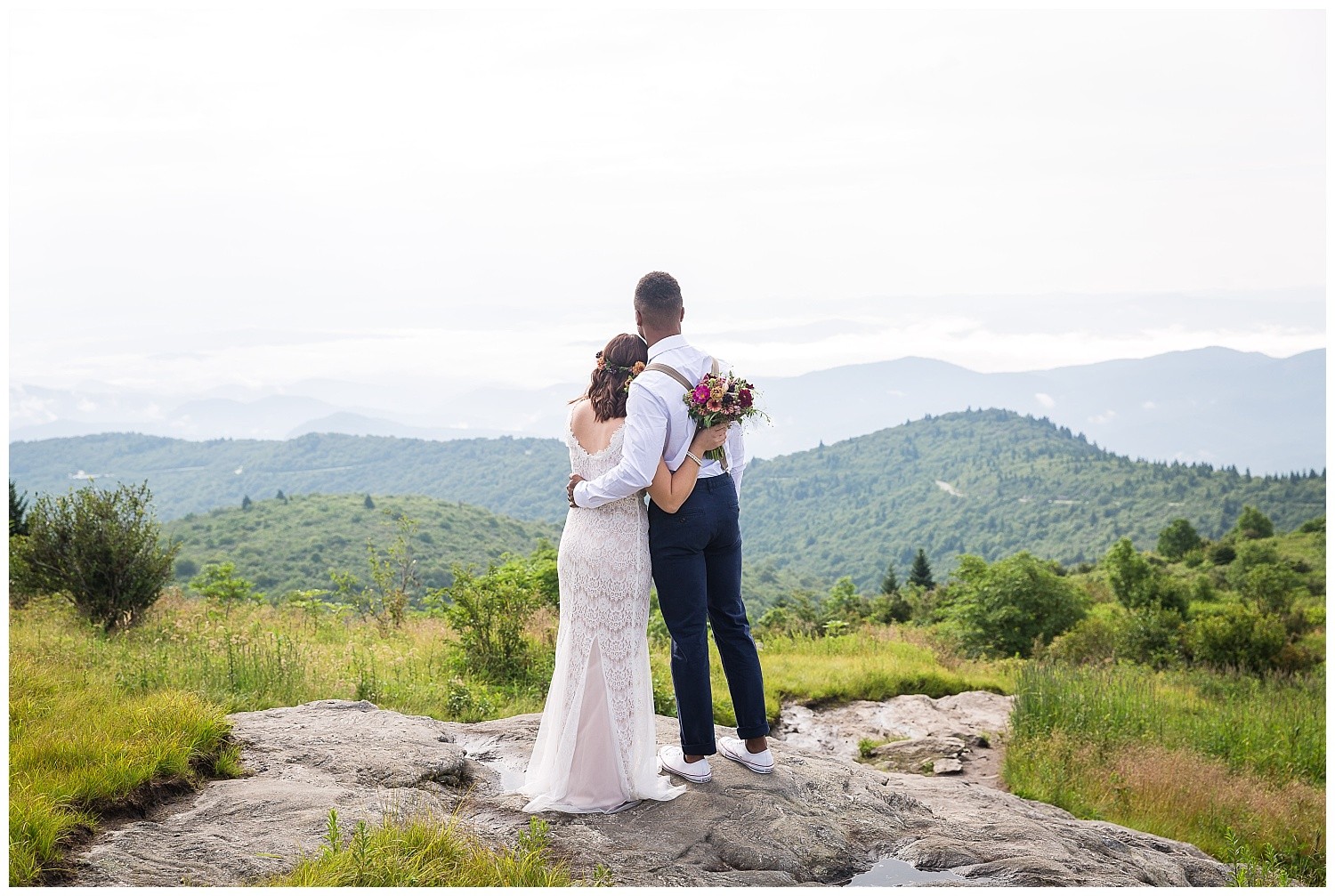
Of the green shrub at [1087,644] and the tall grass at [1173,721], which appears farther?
the green shrub at [1087,644]

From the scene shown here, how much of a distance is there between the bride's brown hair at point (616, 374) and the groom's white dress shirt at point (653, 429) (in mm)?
104

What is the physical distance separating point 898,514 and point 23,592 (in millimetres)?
93682

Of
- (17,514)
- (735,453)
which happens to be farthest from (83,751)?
(17,514)

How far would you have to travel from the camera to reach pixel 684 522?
4789mm

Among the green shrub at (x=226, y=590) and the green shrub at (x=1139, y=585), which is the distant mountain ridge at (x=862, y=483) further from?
the green shrub at (x=226, y=590)

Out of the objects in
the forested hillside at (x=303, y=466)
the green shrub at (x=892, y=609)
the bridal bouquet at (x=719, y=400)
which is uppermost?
the forested hillside at (x=303, y=466)

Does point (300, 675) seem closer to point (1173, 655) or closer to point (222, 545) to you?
point (1173, 655)

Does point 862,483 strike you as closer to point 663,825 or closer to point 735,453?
point 735,453

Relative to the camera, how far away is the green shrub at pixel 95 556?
395 inches

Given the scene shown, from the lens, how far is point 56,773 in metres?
4.61

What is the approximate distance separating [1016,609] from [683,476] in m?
15.7

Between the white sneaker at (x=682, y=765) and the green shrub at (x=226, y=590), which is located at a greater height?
the green shrub at (x=226, y=590)

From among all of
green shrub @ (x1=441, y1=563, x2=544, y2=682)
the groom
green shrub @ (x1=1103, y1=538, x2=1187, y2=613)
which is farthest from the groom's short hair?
green shrub @ (x1=1103, y1=538, x2=1187, y2=613)

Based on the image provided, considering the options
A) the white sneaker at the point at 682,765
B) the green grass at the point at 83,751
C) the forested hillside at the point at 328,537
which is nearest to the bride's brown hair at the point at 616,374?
the white sneaker at the point at 682,765
